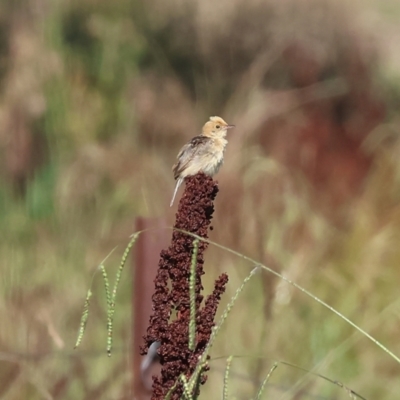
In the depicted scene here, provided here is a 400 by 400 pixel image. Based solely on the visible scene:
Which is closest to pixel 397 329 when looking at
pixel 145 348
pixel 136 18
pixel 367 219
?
pixel 367 219

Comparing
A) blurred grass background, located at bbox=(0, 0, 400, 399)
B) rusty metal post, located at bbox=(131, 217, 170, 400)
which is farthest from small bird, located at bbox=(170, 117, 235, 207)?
rusty metal post, located at bbox=(131, 217, 170, 400)

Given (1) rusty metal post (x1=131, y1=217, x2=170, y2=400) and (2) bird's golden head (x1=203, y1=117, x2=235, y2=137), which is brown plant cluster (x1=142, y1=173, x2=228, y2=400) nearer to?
(1) rusty metal post (x1=131, y1=217, x2=170, y2=400)

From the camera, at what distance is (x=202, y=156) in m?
4.21

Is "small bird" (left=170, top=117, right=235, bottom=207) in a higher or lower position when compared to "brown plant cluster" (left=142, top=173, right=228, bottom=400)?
higher

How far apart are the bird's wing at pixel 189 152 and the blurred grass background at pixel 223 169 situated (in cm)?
59

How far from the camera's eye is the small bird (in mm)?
4145

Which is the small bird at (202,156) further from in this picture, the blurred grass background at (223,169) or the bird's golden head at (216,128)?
the blurred grass background at (223,169)

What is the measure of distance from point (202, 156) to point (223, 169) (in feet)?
4.54

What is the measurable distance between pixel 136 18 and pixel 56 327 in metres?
2.01

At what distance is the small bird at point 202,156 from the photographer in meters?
4.14

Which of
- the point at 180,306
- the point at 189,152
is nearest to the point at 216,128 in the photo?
the point at 189,152

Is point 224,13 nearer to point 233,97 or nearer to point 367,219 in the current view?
point 233,97

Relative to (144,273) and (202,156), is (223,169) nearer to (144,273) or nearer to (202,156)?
(202,156)

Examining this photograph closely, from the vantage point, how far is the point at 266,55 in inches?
235
